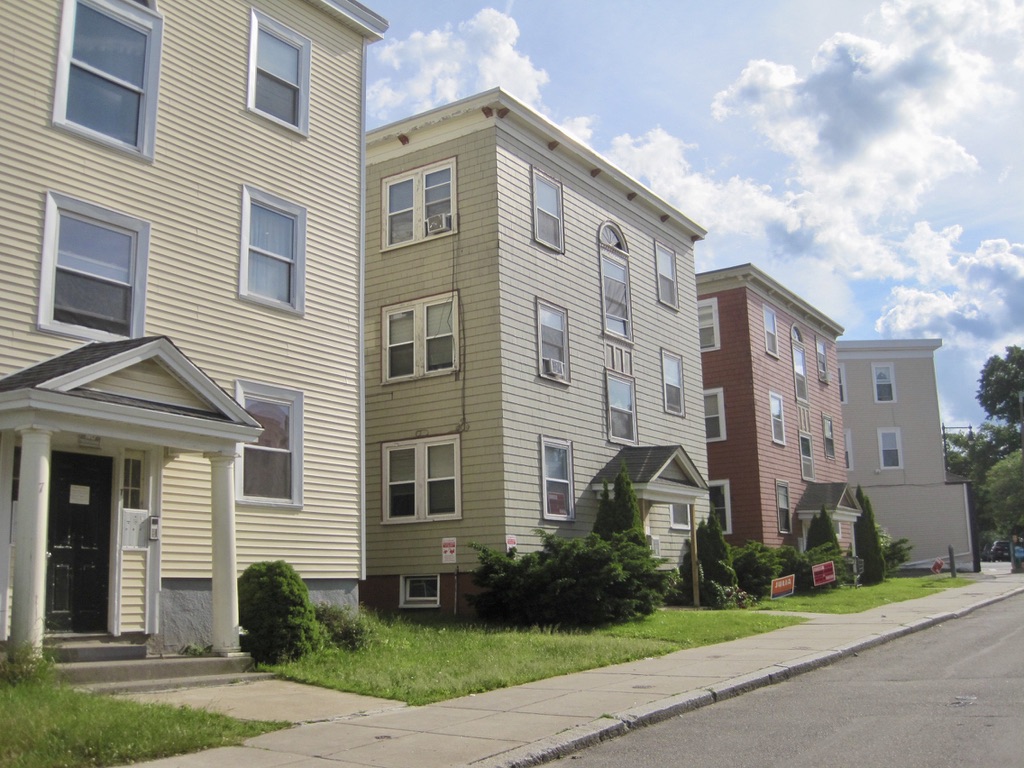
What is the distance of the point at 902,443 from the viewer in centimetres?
4647

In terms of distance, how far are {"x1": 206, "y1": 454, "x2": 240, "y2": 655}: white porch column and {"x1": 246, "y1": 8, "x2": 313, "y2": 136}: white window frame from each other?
598cm

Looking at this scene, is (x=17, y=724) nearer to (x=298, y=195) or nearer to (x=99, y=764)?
(x=99, y=764)

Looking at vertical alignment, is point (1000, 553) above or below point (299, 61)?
below

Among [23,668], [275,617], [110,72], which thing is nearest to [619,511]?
[275,617]

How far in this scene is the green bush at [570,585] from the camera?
17.7 meters

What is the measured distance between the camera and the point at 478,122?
2142 cm

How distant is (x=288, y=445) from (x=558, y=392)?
789 centimetres

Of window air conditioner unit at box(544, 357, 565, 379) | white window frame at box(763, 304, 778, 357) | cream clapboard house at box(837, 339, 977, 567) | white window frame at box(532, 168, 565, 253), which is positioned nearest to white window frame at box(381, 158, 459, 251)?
white window frame at box(532, 168, 565, 253)

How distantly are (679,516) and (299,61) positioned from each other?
1517 centimetres

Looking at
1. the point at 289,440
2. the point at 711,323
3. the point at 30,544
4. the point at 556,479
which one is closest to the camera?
the point at 30,544

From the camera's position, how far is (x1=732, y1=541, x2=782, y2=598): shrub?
24703 mm

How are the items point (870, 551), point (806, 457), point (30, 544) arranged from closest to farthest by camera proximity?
point (30, 544)
point (870, 551)
point (806, 457)

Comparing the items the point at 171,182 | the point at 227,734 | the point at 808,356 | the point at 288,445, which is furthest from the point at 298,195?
the point at 808,356

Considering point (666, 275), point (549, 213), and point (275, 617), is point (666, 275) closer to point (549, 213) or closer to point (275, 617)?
point (549, 213)
